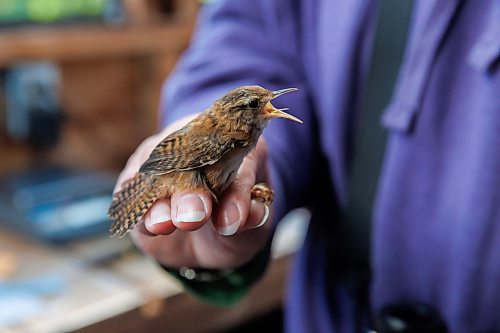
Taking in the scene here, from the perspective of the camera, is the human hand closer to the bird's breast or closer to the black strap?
the bird's breast

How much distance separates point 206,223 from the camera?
1.74 ft

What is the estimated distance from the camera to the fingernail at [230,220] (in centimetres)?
46

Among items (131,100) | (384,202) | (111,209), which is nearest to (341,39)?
(384,202)

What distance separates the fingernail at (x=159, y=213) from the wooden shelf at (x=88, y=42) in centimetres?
89

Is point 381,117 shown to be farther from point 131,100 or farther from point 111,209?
point 131,100

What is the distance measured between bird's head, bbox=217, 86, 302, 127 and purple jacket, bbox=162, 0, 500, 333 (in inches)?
8.8

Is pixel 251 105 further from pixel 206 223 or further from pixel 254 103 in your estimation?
pixel 206 223

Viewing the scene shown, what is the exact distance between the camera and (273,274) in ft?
3.83

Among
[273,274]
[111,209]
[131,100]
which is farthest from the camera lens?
[131,100]

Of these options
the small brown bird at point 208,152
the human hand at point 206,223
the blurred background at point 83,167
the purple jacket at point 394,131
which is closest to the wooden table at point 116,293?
the blurred background at point 83,167

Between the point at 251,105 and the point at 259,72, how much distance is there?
31 cm

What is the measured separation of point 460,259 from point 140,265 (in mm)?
626

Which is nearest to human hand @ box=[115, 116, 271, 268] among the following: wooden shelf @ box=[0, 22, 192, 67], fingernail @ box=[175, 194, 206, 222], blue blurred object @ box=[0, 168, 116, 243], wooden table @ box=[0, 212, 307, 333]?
fingernail @ box=[175, 194, 206, 222]

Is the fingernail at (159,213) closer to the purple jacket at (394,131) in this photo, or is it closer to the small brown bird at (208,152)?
the small brown bird at (208,152)
